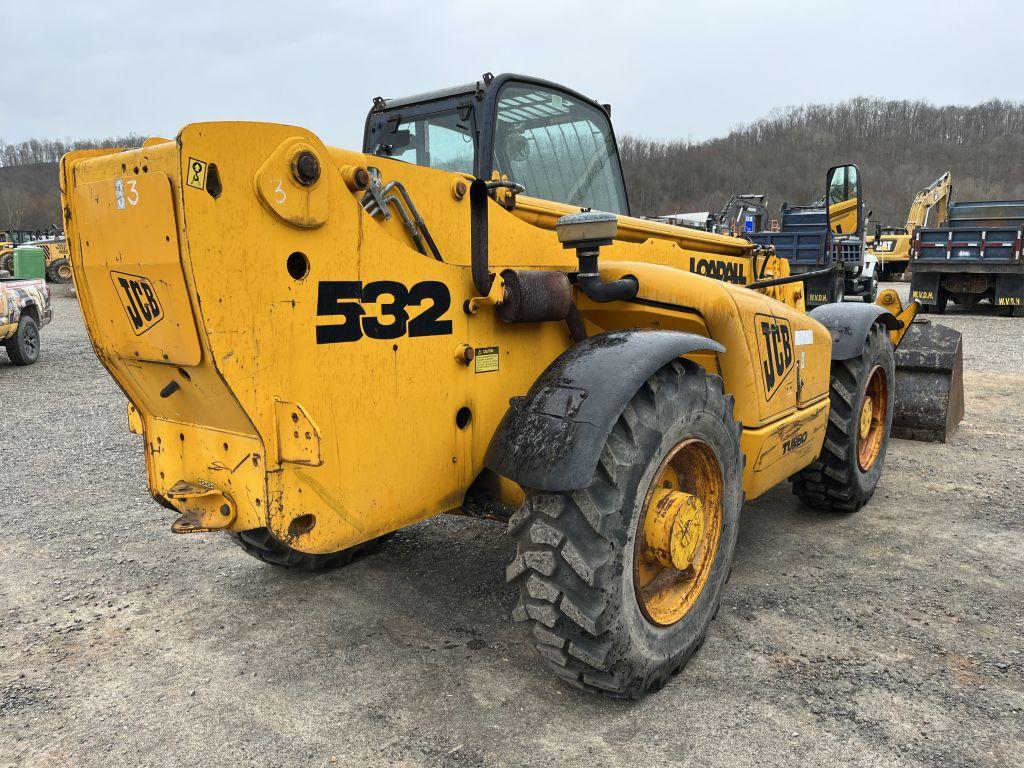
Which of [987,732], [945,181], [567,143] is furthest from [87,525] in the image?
[945,181]

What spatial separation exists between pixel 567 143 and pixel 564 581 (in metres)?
2.30

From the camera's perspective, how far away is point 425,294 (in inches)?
93.0

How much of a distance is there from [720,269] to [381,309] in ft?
8.59

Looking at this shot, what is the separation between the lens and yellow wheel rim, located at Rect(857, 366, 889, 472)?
4.68 metres

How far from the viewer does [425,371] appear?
2.40 meters

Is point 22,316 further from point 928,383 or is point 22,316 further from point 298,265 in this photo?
point 928,383

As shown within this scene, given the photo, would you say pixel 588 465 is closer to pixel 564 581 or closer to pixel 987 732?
pixel 564 581

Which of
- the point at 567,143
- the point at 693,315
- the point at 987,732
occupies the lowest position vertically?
the point at 987,732

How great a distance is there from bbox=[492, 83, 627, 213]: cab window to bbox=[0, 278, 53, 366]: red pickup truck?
32.1 feet

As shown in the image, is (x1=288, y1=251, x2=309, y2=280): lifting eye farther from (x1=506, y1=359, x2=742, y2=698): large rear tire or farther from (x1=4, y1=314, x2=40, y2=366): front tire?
(x1=4, y1=314, x2=40, y2=366): front tire

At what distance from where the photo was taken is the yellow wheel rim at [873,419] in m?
4.68

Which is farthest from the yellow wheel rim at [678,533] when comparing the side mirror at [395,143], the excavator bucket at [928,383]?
the excavator bucket at [928,383]

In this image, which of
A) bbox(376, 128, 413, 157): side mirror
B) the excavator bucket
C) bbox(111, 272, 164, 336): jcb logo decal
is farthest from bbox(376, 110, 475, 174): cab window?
the excavator bucket

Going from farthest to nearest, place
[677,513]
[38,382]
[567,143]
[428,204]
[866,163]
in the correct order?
[866,163] < [38,382] < [567,143] < [677,513] < [428,204]
